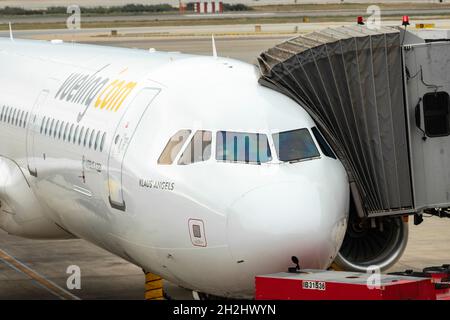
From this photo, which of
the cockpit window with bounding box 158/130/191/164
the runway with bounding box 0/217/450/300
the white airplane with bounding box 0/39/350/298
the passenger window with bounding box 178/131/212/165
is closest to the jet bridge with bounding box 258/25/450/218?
the white airplane with bounding box 0/39/350/298

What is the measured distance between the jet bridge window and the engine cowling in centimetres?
141

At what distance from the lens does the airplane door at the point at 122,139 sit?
18.5 m

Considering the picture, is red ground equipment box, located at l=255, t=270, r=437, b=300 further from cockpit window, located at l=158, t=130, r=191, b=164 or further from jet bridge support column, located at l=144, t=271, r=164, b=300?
jet bridge support column, located at l=144, t=271, r=164, b=300

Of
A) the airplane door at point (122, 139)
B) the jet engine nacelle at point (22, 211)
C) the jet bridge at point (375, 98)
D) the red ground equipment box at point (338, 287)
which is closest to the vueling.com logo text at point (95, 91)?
the airplane door at point (122, 139)

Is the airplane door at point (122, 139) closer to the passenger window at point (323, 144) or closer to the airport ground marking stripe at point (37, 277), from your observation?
the passenger window at point (323, 144)

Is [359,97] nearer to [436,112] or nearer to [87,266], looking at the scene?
[436,112]

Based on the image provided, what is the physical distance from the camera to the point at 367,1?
514 feet

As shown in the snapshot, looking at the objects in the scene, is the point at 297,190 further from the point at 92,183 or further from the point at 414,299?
the point at 92,183

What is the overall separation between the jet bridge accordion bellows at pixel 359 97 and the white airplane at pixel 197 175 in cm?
37

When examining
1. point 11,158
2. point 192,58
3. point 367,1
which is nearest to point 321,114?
point 192,58

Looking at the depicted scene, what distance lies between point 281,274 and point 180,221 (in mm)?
1638

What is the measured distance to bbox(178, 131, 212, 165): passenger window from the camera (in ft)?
55.9

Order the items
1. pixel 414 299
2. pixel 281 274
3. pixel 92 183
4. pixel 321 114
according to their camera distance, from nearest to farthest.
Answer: pixel 414 299
pixel 281 274
pixel 321 114
pixel 92 183

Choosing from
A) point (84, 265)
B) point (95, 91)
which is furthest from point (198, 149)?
point (84, 265)
